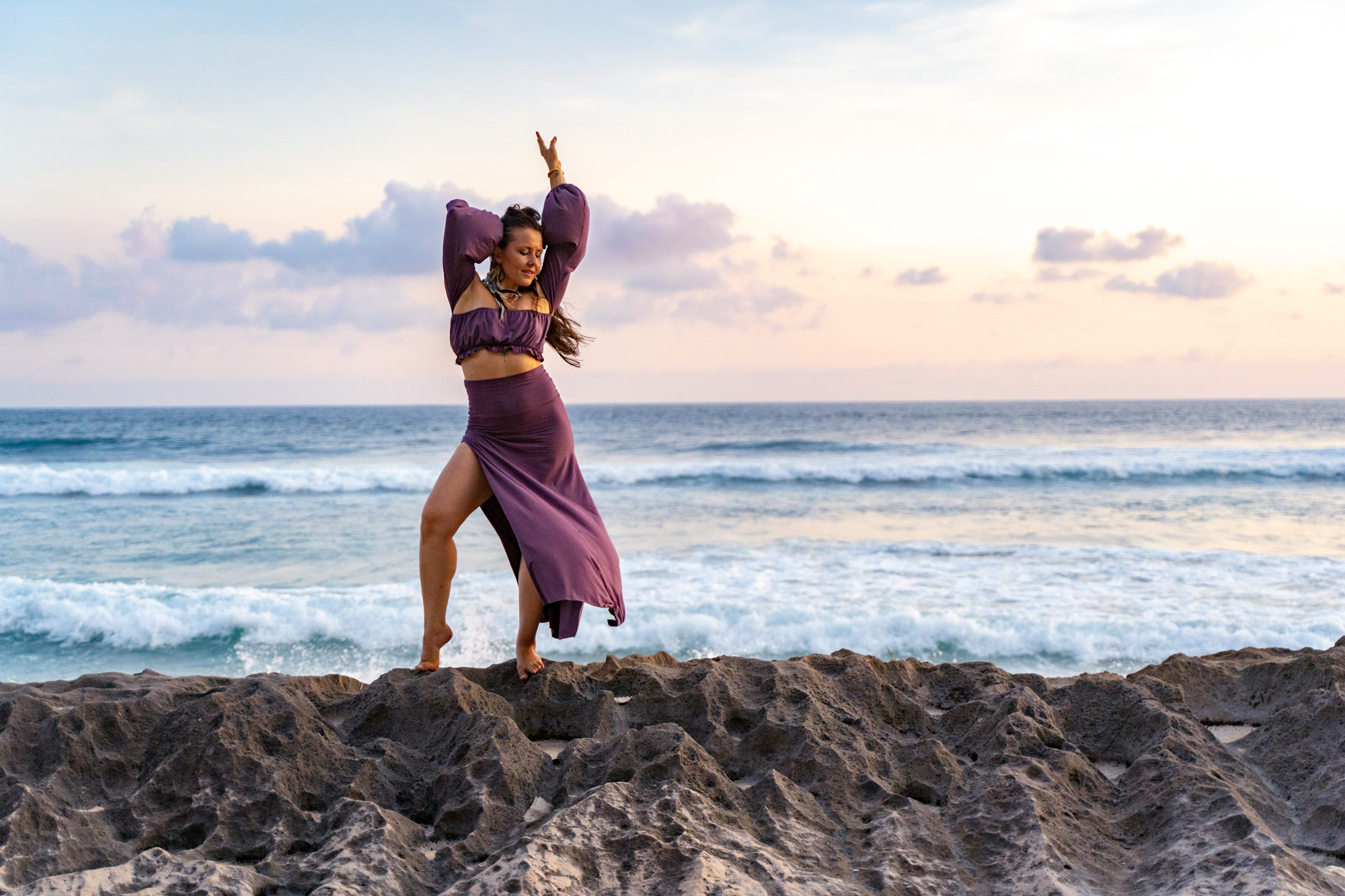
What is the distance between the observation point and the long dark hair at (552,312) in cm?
377

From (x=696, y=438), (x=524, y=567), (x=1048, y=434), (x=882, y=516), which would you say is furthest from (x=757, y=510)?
(x=1048, y=434)

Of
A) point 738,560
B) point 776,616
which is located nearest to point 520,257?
point 776,616

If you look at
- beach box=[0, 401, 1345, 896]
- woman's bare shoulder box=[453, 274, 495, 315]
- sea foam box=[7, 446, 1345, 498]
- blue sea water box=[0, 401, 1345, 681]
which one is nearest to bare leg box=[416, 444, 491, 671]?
beach box=[0, 401, 1345, 896]

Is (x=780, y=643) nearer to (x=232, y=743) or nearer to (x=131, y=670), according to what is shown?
(x=232, y=743)

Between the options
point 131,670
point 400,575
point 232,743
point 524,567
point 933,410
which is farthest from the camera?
point 933,410

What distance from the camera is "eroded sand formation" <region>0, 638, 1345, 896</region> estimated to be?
7.26 feet

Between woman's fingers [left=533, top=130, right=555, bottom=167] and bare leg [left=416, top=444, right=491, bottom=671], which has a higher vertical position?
woman's fingers [left=533, top=130, right=555, bottom=167]

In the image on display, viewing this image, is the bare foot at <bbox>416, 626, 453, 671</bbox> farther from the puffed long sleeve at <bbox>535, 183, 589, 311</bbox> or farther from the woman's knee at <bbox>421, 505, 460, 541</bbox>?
the puffed long sleeve at <bbox>535, 183, 589, 311</bbox>

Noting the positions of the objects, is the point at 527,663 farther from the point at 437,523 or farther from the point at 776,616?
the point at 776,616

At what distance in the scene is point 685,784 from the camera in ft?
8.58

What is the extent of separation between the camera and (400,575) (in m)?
8.96

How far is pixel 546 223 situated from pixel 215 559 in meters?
8.10

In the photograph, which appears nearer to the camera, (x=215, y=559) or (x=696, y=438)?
(x=215, y=559)

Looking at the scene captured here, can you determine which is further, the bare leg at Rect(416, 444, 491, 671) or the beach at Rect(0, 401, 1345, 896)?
the bare leg at Rect(416, 444, 491, 671)
